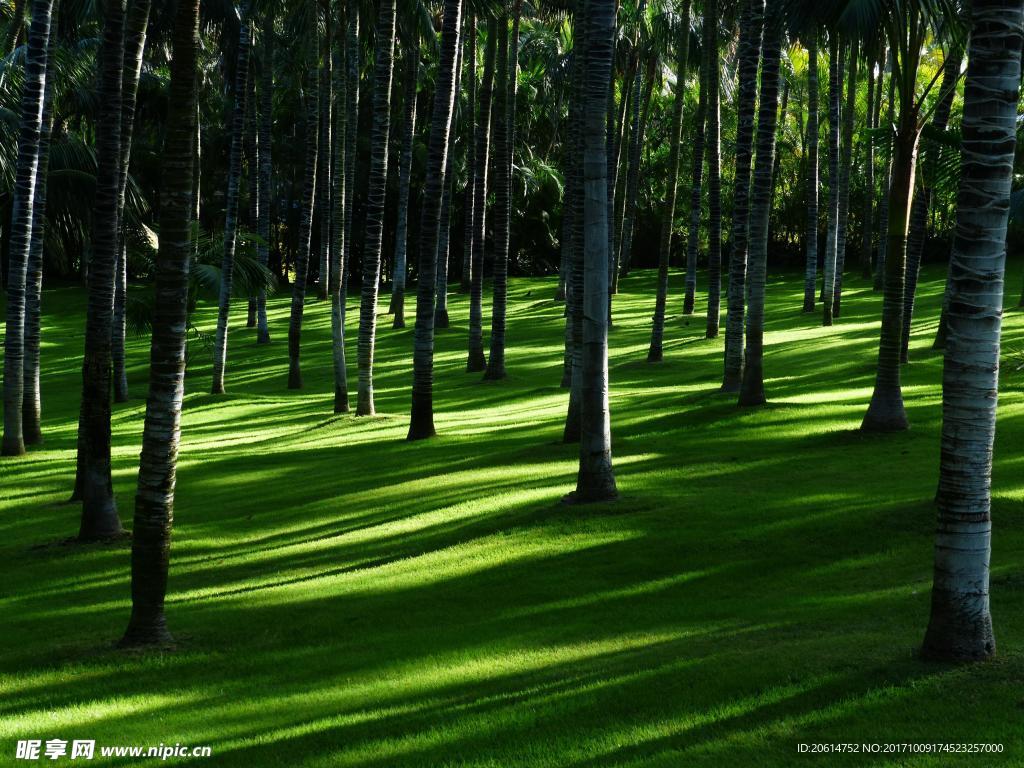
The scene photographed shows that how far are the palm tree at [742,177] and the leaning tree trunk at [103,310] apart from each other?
1073 centimetres

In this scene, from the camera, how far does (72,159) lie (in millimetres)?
29938

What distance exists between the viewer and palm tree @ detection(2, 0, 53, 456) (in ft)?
62.5

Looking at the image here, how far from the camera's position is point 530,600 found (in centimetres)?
1083

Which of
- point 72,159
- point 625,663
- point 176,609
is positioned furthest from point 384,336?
point 625,663

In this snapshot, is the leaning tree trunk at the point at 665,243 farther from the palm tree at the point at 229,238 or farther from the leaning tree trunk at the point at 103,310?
the leaning tree trunk at the point at 103,310

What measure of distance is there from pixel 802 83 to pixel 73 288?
39806 millimetres

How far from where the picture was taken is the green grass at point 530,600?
23.8 feet

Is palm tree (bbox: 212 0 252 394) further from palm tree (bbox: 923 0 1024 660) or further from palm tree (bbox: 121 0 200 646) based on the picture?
palm tree (bbox: 923 0 1024 660)

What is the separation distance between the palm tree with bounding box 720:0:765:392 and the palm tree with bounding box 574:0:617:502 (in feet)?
20.3

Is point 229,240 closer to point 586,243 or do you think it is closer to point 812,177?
point 586,243

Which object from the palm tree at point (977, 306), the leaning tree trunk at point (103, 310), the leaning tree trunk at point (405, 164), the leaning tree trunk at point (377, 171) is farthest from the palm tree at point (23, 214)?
the palm tree at point (977, 306)

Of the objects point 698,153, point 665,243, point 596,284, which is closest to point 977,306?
point 596,284

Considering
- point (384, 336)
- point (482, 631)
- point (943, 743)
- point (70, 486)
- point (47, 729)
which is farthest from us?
point (384, 336)

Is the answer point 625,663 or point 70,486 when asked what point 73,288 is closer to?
point 70,486
